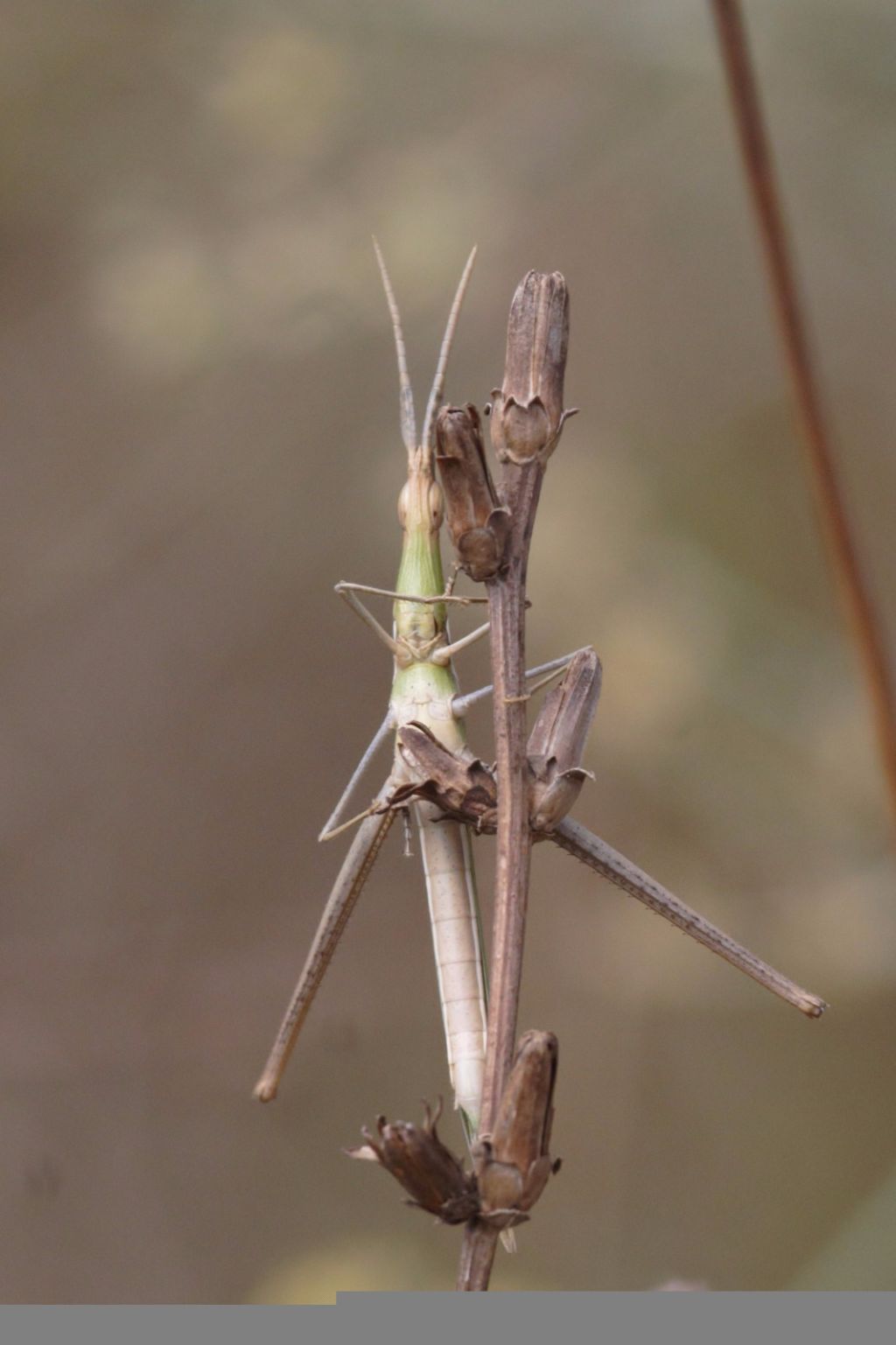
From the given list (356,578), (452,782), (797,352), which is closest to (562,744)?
(452,782)

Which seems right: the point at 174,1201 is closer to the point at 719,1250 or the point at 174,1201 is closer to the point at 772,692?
the point at 719,1250

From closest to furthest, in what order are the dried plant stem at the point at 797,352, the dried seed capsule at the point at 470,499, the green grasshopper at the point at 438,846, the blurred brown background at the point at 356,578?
1. the dried plant stem at the point at 797,352
2. the dried seed capsule at the point at 470,499
3. the green grasshopper at the point at 438,846
4. the blurred brown background at the point at 356,578

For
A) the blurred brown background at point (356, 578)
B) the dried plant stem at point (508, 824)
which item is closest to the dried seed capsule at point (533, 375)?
the dried plant stem at point (508, 824)

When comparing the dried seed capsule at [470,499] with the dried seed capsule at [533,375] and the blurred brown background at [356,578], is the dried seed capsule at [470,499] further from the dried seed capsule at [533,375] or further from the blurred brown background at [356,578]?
the blurred brown background at [356,578]

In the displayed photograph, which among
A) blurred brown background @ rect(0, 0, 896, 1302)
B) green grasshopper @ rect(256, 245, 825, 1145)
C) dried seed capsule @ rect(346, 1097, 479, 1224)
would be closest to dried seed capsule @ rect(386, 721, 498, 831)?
green grasshopper @ rect(256, 245, 825, 1145)

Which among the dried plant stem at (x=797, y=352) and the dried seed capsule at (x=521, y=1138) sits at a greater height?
the dried plant stem at (x=797, y=352)

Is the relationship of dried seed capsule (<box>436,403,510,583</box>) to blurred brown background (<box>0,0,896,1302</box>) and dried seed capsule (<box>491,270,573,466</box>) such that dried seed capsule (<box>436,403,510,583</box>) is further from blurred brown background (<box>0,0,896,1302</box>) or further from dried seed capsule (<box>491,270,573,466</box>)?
blurred brown background (<box>0,0,896,1302</box>)
